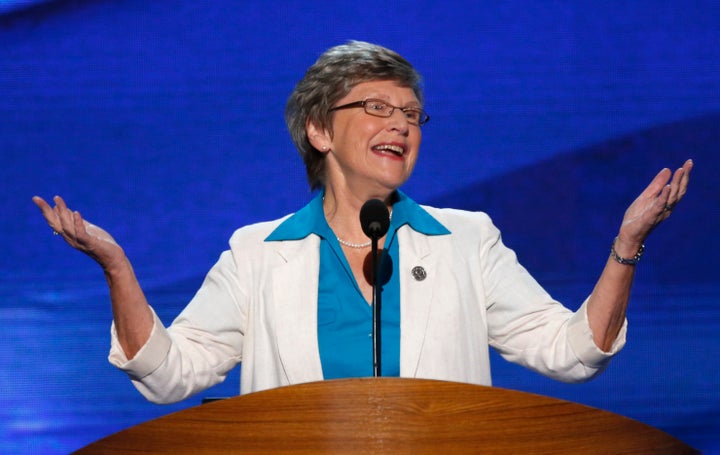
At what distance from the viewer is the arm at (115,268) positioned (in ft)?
6.07

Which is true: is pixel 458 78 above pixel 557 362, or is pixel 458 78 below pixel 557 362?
above

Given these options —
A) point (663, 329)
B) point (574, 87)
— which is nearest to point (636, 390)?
point (663, 329)

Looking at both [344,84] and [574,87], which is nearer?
[344,84]

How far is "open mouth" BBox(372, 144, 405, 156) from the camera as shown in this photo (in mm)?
2387

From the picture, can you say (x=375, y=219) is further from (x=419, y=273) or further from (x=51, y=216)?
(x=51, y=216)

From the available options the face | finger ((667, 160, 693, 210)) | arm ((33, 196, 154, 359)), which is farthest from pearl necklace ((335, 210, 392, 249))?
finger ((667, 160, 693, 210))

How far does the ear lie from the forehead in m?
0.14

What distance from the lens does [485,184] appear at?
126 inches

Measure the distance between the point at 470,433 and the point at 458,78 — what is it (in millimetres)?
1949

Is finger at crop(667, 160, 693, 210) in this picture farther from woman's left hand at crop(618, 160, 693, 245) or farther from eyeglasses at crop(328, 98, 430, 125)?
eyeglasses at crop(328, 98, 430, 125)

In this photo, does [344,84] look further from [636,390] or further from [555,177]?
[636,390]

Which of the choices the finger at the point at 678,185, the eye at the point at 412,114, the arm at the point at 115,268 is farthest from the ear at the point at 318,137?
the finger at the point at 678,185

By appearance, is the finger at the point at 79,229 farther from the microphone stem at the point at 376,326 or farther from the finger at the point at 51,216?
the microphone stem at the point at 376,326

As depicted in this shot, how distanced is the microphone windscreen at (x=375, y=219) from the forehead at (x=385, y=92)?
529mm
